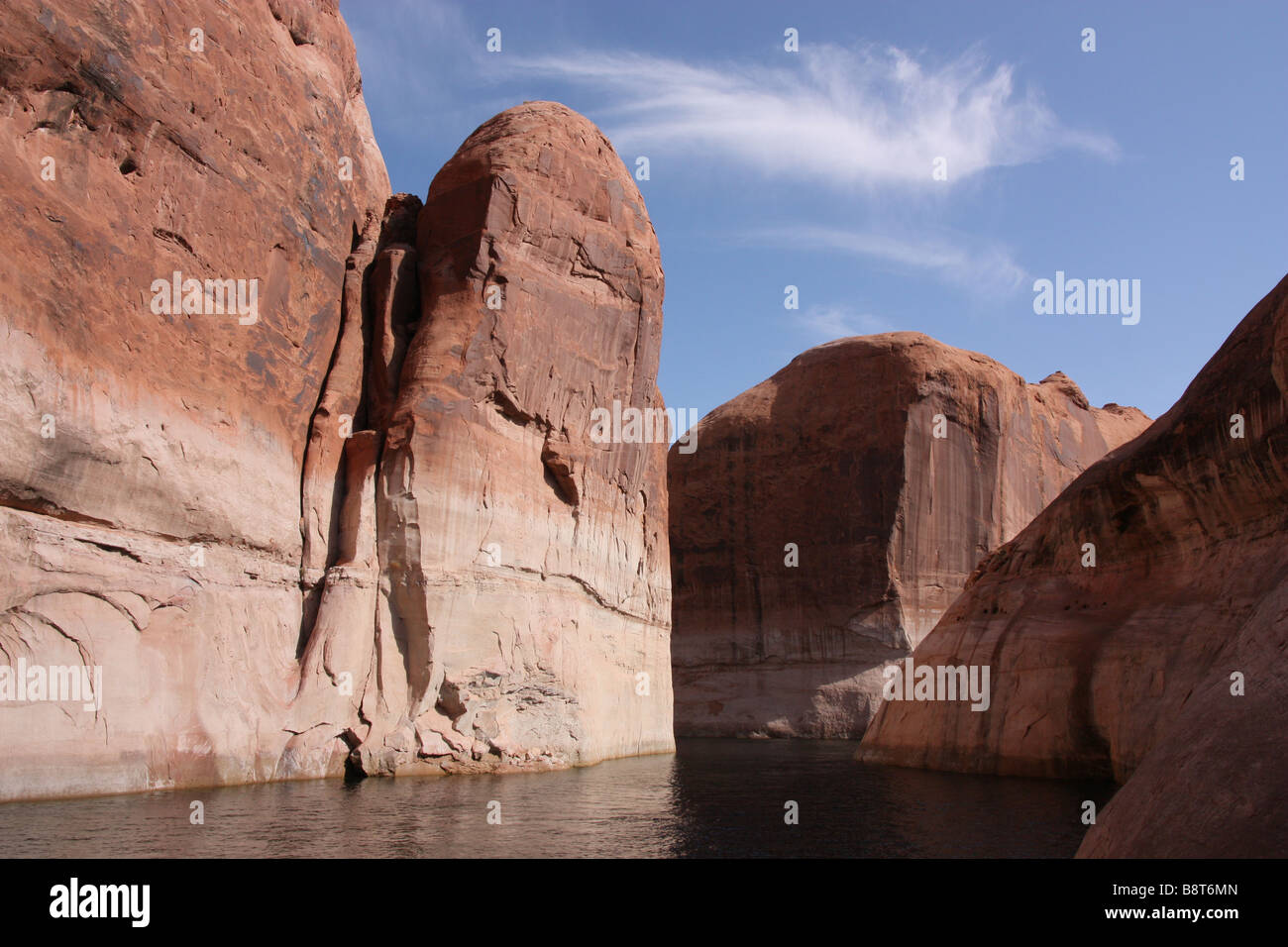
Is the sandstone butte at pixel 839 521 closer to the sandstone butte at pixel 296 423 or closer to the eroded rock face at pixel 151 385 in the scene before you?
the sandstone butte at pixel 296 423

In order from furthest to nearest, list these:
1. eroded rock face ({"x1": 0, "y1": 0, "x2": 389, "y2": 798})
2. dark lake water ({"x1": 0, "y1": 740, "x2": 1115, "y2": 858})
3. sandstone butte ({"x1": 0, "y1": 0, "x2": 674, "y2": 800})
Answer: sandstone butte ({"x1": 0, "y1": 0, "x2": 674, "y2": 800}) < eroded rock face ({"x1": 0, "y1": 0, "x2": 389, "y2": 798}) < dark lake water ({"x1": 0, "y1": 740, "x2": 1115, "y2": 858})

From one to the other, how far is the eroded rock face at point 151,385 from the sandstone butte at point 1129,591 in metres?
15.4

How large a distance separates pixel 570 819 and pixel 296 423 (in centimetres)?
1261

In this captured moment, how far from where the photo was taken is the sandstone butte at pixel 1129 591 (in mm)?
17875

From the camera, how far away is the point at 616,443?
101 ft

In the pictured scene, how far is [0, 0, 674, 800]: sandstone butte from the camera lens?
16688mm

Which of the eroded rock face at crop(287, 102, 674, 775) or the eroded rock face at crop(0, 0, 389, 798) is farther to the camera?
the eroded rock face at crop(287, 102, 674, 775)

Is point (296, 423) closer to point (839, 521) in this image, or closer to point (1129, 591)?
point (1129, 591)

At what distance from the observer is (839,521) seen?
50.7m

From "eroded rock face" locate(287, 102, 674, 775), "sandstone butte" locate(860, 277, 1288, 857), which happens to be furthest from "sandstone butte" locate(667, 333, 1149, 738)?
"sandstone butte" locate(860, 277, 1288, 857)

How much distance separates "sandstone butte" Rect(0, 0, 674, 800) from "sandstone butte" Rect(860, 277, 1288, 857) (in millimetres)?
9898

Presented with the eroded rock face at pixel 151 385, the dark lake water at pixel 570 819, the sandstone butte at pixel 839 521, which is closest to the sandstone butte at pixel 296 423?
the eroded rock face at pixel 151 385

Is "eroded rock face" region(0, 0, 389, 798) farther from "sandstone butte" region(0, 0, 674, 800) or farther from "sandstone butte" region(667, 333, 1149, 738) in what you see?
"sandstone butte" region(667, 333, 1149, 738)
